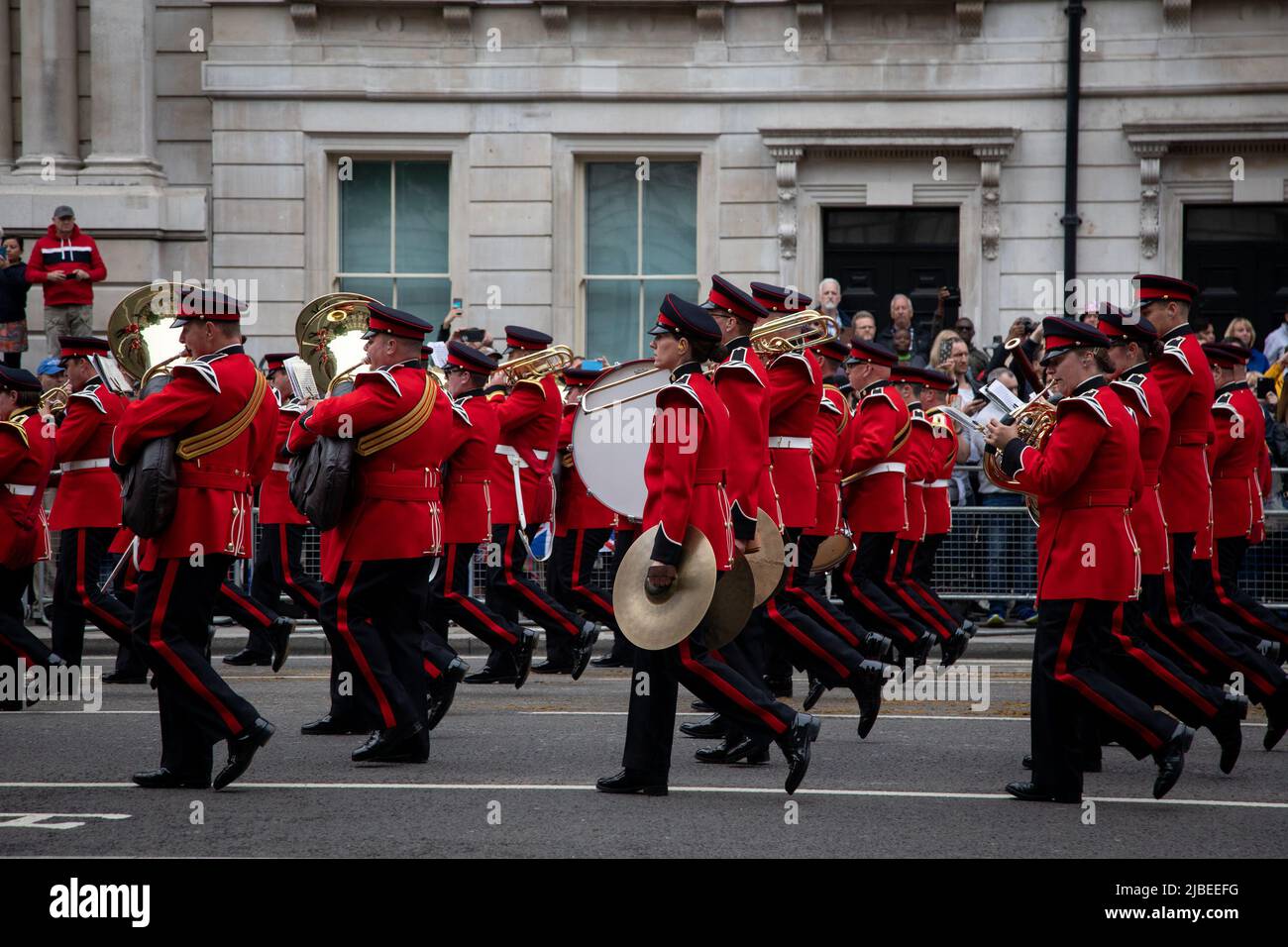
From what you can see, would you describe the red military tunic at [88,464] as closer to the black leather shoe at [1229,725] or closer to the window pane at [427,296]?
the black leather shoe at [1229,725]

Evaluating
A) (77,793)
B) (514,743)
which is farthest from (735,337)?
(77,793)

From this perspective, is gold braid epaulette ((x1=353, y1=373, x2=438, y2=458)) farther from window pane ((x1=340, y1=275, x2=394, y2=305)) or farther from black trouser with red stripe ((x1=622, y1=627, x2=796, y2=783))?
window pane ((x1=340, y1=275, x2=394, y2=305))

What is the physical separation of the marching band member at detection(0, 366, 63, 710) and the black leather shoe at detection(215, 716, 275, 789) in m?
3.59

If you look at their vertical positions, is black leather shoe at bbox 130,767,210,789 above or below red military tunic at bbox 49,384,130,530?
below

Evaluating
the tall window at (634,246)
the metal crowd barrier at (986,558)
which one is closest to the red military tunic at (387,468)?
the metal crowd barrier at (986,558)

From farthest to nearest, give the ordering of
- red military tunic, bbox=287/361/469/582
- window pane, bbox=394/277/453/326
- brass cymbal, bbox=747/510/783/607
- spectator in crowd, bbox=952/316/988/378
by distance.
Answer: window pane, bbox=394/277/453/326 → spectator in crowd, bbox=952/316/988/378 → brass cymbal, bbox=747/510/783/607 → red military tunic, bbox=287/361/469/582

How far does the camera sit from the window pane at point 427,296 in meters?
20.8

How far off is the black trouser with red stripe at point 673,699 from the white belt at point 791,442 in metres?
2.89

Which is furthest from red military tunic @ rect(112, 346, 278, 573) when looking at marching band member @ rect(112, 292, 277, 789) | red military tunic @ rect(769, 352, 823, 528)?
red military tunic @ rect(769, 352, 823, 528)

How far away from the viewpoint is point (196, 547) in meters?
8.41

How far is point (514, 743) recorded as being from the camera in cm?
997

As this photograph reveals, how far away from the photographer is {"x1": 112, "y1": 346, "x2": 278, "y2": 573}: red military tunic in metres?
8.36

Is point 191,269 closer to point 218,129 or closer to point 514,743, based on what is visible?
point 218,129

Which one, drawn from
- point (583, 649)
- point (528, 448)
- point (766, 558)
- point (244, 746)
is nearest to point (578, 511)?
point (528, 448)
